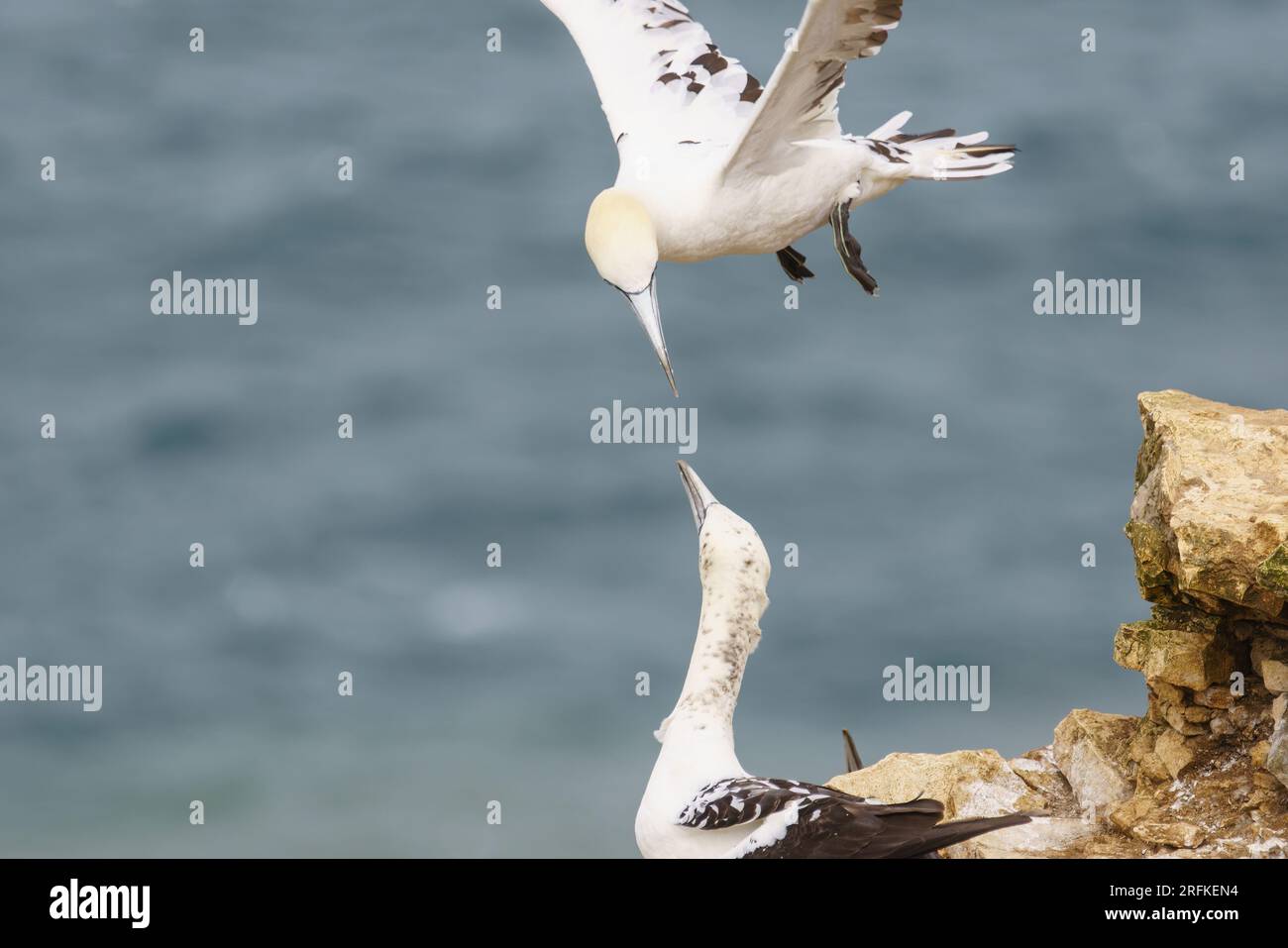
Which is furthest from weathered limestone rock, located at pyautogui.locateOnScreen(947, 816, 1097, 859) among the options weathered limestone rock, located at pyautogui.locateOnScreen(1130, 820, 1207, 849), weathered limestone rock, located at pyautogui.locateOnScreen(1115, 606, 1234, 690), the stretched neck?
the stretched neck

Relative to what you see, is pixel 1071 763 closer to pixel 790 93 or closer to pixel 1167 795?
pixel 1167 795

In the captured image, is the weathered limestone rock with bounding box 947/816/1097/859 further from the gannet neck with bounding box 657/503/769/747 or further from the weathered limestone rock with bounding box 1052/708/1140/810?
the gannet neck with bounding box 657/503/769/747

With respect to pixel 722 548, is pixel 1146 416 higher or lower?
higher

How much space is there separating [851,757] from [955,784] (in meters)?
1.02

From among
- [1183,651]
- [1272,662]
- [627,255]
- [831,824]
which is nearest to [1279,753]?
[1272,662]

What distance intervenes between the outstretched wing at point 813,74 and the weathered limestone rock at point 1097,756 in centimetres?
365

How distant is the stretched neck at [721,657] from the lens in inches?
405

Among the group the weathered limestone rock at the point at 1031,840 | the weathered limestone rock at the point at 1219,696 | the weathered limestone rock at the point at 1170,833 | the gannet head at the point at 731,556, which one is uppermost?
the gannet head at the point at 731,556

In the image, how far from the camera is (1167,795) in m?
10.6

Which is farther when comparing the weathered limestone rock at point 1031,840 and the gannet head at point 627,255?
the weathered limestone rock at point 1031,840

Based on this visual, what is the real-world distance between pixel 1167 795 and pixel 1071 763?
0.83 metres

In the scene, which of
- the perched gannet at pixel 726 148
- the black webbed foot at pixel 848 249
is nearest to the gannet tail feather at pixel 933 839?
the perched gannet at pixel 726 148

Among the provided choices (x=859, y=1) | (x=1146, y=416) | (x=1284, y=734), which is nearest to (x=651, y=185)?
(x=859, y=1)

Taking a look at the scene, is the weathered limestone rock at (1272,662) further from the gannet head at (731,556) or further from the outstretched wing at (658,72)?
the outstretched wing at (658,72)
